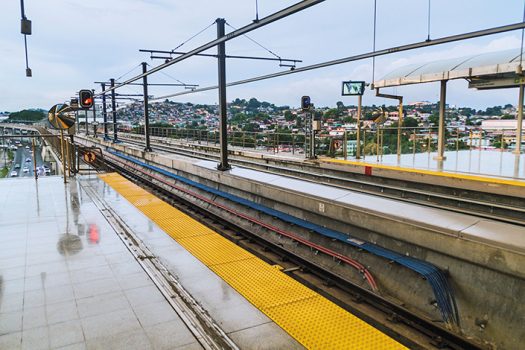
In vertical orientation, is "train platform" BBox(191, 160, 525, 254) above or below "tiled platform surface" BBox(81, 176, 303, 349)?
above

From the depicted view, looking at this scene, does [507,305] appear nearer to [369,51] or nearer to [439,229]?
[439,229]

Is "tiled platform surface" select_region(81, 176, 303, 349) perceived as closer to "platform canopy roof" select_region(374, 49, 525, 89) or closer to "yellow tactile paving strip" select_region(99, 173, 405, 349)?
"yellow tactile paving strip" select_region(99, 173, 405, 349)

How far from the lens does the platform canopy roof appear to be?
10984mm

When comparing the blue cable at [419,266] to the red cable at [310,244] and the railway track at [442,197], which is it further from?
the railway track at [442,197]

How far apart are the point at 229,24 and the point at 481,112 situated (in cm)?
1082

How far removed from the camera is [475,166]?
1146cm

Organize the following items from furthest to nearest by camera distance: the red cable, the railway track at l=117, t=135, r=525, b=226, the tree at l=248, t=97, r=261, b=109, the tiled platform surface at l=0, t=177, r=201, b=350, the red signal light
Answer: the tree at l=248, t=97, r=261, b=109, the red signal light, the railway track at l=117, t=135, r=525, b=226, the red cable, the tiled platform surface at l=0, t=177, r=201, b=350

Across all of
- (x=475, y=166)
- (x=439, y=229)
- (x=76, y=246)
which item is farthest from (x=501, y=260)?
(x=475, y=166)

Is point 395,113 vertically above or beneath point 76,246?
above

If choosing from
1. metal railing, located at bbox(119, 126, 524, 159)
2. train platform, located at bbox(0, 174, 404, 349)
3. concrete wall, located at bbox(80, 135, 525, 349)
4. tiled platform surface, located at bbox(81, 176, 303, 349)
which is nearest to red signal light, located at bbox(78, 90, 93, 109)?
train platform, located at bbox(0, 174, 404, 349)

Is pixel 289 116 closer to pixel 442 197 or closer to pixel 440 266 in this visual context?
pixel 442 197

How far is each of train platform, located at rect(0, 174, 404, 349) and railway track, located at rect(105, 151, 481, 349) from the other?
85 centimetres

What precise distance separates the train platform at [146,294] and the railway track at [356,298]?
0.85 m

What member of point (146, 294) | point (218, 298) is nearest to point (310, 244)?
point (218, 298)
